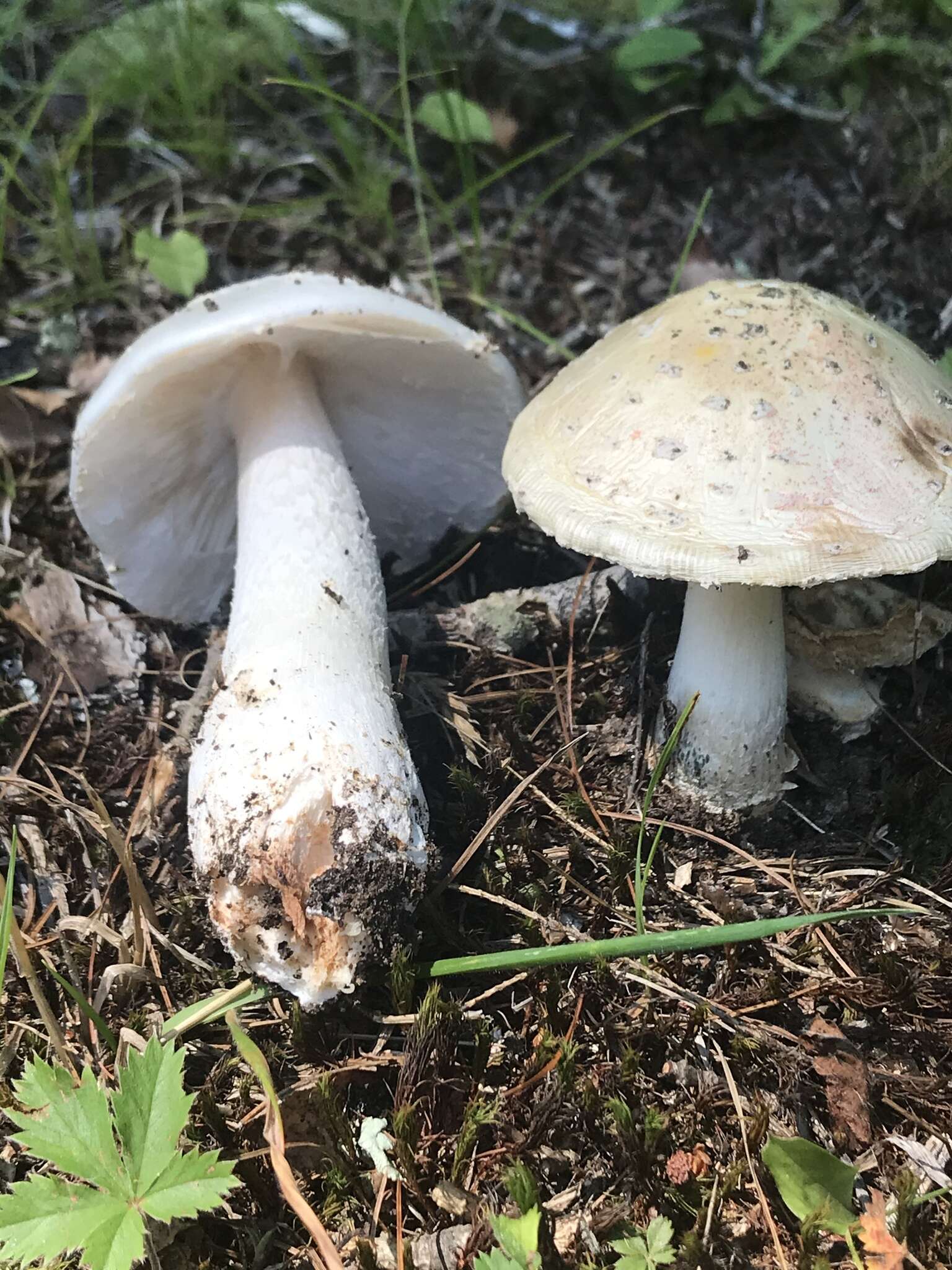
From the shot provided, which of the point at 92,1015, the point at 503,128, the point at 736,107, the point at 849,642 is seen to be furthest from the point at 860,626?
the point at 503,128

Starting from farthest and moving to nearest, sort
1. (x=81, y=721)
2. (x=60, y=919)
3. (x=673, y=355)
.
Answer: (x=81, y=721), (x=60, y=919), (x=673, y=355)

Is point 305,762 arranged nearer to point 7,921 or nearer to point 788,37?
point 7,921

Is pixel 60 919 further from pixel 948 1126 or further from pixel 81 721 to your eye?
pixel 948 1126

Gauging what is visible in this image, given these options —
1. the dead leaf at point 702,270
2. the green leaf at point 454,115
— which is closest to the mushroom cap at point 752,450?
the dead leaf at point 702,270

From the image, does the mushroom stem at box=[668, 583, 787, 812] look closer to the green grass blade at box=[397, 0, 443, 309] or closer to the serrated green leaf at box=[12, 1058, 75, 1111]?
the serrated green leaf at box=[12, 1058, 75, 1111]

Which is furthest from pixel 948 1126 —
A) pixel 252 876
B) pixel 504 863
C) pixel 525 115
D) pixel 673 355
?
pixel 525 115

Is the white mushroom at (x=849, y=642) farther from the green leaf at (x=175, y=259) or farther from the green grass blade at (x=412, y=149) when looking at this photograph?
the green leaf at (x=175, y=259)
